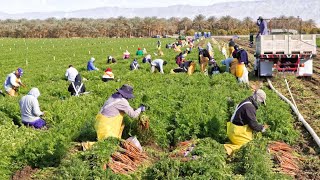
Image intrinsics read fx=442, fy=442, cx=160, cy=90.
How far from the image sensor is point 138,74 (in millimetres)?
19062

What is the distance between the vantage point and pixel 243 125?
8.54m

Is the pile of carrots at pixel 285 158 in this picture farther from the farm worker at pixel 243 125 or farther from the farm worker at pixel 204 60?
the farm worker at pixel 204 60

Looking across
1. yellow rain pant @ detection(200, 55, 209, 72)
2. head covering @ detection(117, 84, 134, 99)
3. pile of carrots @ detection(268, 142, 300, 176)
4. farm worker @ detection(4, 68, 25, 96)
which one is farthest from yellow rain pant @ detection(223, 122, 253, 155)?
yellow rain pant @ detection(200, 55, 209, 72)

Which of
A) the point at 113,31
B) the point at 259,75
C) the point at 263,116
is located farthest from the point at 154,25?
the point at 263,116

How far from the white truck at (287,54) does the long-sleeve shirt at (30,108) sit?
11.4 metres

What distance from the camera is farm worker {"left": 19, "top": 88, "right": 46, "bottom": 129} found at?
35.6 feet

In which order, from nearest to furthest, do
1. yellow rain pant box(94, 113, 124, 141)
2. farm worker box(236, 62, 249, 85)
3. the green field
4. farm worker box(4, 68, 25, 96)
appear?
the green field, yellow rain pant box(94, 113, 124, 141), farm worker box(236, 62, 249, 85), farm worker box(4, 68, 25, 96)

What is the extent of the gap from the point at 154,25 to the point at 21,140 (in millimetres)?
125858

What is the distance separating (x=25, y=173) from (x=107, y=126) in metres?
1.74

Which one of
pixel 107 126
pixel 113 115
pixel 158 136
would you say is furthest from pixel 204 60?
pixel 107 126

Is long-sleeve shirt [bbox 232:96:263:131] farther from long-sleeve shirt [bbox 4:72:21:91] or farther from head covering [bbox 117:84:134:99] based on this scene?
long-sleeve shirt [bbox 4:72:21:91]

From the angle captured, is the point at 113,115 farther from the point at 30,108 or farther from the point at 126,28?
the point at 126,28

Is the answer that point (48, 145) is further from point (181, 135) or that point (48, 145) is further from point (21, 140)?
point (181, 135)

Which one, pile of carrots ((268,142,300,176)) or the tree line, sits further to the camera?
the tree line
